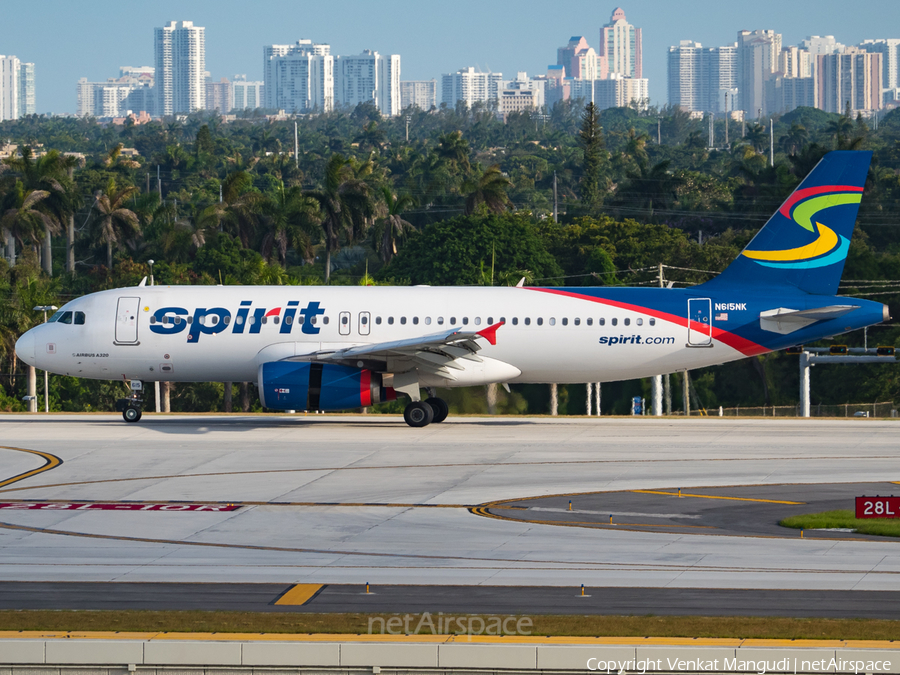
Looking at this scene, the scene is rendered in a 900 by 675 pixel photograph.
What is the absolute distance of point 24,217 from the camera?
317ft

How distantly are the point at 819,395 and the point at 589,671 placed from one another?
71.3 meters

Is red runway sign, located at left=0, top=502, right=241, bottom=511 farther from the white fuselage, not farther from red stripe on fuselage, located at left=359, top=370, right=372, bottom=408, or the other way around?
the white fuselage

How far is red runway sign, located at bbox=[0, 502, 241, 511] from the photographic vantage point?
27172mm

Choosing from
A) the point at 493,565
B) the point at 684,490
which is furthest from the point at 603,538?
the point at 684,490

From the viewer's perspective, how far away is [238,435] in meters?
39.3

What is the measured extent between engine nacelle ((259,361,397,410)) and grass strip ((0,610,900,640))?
66.0ft

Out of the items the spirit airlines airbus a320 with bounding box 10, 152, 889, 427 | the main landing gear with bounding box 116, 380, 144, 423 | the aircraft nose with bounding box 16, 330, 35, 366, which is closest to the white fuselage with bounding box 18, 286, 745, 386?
the spirit airlines airbus a320 with bounding box 10, 152, 889, 427

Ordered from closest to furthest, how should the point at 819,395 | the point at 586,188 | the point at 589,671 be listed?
the point at 589,671 → the point at 819,395 → the point at 586,188

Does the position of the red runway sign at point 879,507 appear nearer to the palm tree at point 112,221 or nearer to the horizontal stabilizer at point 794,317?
the horizontal stabilizer at point 794,317

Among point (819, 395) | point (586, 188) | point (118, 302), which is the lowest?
point (819, 395)

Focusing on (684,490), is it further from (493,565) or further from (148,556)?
(148,556)

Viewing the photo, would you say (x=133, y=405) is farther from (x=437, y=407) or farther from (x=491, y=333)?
(x=491, y=333)

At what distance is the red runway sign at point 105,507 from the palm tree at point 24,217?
74.2 meters

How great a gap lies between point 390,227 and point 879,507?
273ft
